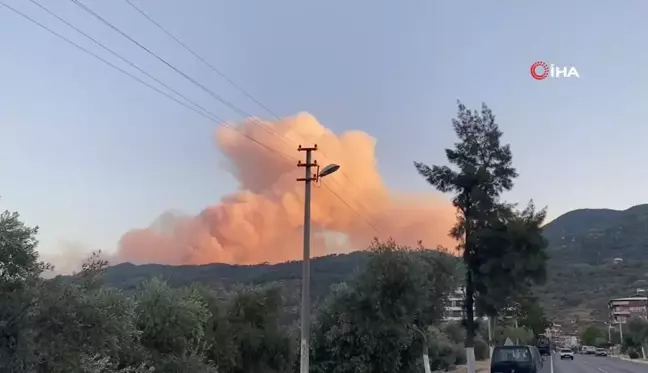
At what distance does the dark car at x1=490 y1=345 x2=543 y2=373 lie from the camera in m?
31.6

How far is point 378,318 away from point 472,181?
10.8m

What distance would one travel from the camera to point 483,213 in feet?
140

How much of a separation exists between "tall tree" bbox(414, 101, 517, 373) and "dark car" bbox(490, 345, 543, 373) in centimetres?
845

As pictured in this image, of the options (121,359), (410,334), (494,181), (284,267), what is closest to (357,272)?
(410,334)

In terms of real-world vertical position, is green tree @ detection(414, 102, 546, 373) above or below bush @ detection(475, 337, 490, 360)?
above

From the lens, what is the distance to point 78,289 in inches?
681

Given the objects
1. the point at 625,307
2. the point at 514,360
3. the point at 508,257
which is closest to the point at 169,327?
the point at 514,360

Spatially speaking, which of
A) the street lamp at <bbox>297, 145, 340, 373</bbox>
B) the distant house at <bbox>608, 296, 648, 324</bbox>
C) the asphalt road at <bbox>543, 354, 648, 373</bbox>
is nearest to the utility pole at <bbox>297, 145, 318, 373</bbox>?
the street lamp at <bbox>297, 145, 340, 373</bbox>

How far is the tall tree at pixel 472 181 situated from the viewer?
42.4m

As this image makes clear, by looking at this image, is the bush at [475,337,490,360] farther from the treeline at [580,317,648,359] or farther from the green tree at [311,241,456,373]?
the green tree at [311,241,456,373]

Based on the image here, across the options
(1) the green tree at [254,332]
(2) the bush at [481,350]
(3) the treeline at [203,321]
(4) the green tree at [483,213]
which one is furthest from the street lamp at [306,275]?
(2) the bush at [481,350]

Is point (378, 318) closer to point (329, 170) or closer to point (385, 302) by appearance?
point (385, 302)

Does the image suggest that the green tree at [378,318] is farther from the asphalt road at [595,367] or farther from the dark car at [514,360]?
the asphalt road at [595,367]

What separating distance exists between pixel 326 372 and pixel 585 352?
4674 inches
